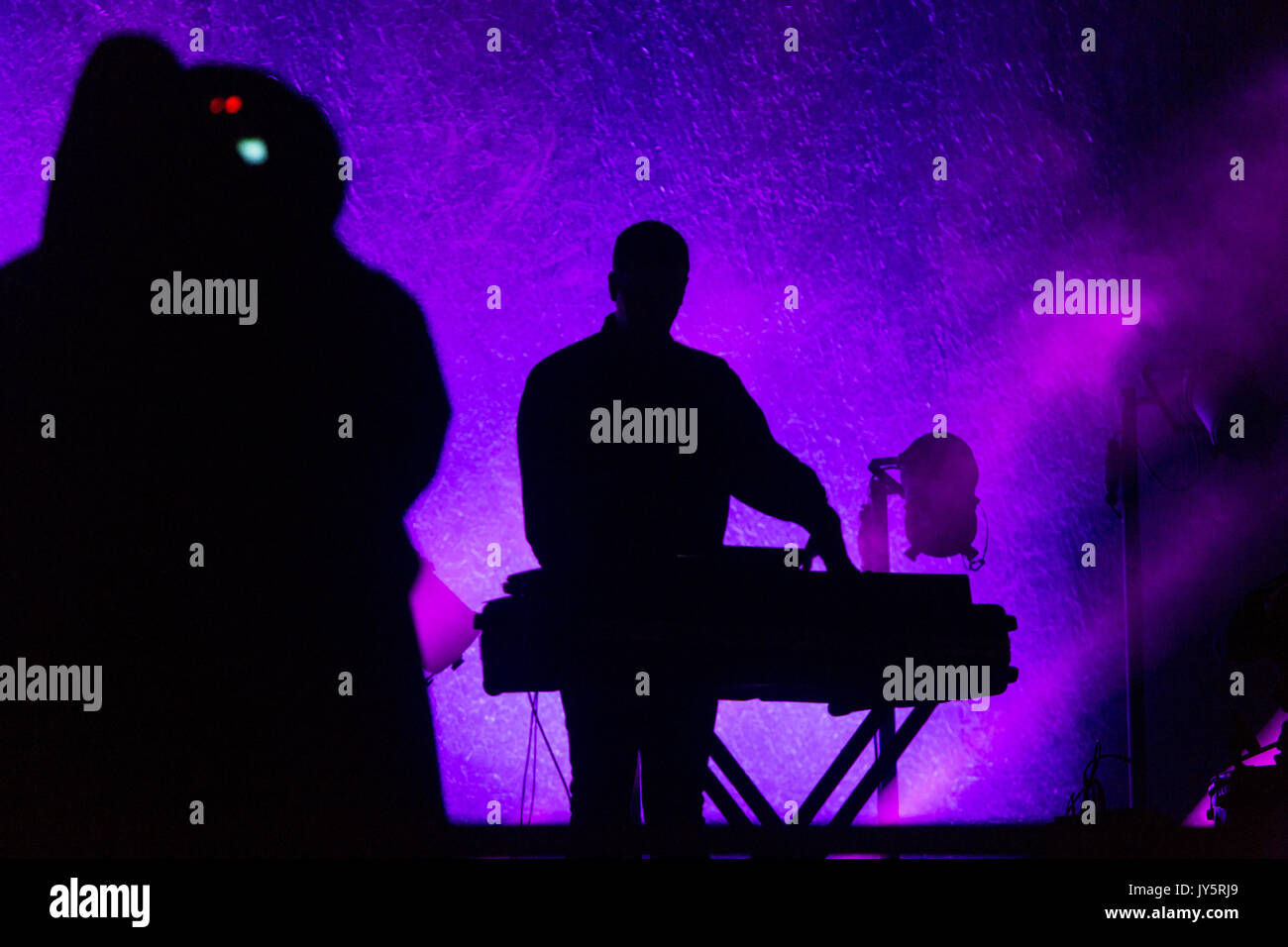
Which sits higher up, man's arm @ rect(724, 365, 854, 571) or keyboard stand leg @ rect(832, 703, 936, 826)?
man's arm @ rect(724, 365, 854, 571)

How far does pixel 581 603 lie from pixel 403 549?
5.34 ft

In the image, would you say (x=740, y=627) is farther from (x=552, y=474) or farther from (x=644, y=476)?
(x=552, y=474)

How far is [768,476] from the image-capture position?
2488mm

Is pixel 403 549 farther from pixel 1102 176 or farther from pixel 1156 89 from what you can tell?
pixel 1156 89

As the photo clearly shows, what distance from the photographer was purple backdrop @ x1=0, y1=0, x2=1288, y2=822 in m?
3.55

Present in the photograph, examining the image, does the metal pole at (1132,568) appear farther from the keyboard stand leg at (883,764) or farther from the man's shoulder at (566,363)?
the man's shoulder at (566,363)

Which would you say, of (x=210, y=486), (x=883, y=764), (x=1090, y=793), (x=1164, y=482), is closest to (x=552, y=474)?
(x=883, y=764)

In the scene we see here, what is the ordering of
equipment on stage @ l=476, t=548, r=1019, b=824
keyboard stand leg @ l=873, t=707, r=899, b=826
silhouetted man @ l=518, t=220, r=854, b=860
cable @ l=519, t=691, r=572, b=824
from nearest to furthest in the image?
equipment on stage @ l=476, t=548, r=1019, b=824 → silhouetted man @ l=518, t=220, r=854, b=860 → keyboard stand leg @ l=873, t=707, r=899, b=826 → cable @ l=519, t=691, r=572, b=824

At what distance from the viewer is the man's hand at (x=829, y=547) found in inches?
89.4

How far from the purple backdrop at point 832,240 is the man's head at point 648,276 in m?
1.17

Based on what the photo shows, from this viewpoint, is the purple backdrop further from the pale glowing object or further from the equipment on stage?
the equipment on stage

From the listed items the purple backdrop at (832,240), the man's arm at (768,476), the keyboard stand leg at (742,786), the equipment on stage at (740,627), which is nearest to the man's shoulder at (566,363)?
the man's arm at (768,476)

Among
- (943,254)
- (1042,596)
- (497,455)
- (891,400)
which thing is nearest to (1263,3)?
(943,254)

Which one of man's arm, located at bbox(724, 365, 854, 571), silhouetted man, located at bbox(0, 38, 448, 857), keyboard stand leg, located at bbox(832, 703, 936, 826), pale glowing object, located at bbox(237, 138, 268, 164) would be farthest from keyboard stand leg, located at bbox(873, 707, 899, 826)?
pale glowing object, located at bbox(237, 138, 268, 164)
